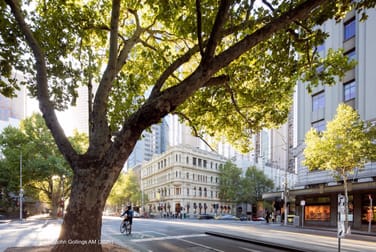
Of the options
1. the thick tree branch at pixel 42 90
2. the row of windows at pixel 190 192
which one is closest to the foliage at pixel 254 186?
the row of windows at pixel 190 192

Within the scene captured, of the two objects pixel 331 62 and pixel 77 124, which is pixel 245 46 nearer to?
pixel 331 62

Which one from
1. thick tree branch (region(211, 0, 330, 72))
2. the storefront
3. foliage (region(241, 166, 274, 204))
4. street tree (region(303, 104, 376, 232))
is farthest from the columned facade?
thick tree branch (region(211, 0, 330, 72))

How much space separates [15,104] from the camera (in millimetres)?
102250

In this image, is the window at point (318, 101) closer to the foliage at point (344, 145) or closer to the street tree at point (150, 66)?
the foliage at point (344, 145)

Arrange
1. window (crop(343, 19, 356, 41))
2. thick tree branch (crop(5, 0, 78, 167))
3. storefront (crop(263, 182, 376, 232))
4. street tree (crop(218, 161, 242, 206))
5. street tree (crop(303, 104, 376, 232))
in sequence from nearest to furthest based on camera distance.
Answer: thick tree branch (crop(5, 0, 78, 167)) → street tree (crop(303, 104, 376, 232)) → storefront (crop(263, 182, 376, 232)) → window (crop(343, 19, 356, 41)) → street tree (crop(218, 161, 242, 206))

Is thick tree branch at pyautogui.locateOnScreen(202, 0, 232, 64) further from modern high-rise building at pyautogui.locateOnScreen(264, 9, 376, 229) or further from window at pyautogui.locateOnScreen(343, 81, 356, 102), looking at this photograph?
window at pyautogui.locateOnScreen(343, 81, 356, 102)

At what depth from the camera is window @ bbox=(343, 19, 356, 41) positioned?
102 feet

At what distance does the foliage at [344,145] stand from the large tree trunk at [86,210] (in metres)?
19.9

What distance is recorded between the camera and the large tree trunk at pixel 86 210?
20.8ft

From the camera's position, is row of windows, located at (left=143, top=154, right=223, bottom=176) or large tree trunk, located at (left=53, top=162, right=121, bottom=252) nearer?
large tree trunk, located at (left=53, top=162, right=121, bottom=252)

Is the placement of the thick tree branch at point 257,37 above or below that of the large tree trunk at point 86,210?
above

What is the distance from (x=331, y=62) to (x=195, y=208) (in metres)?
66.5

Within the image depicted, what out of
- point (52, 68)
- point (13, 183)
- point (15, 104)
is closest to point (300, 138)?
point (52, 68)

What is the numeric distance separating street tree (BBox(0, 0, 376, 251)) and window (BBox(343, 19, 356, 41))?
2347 cm
